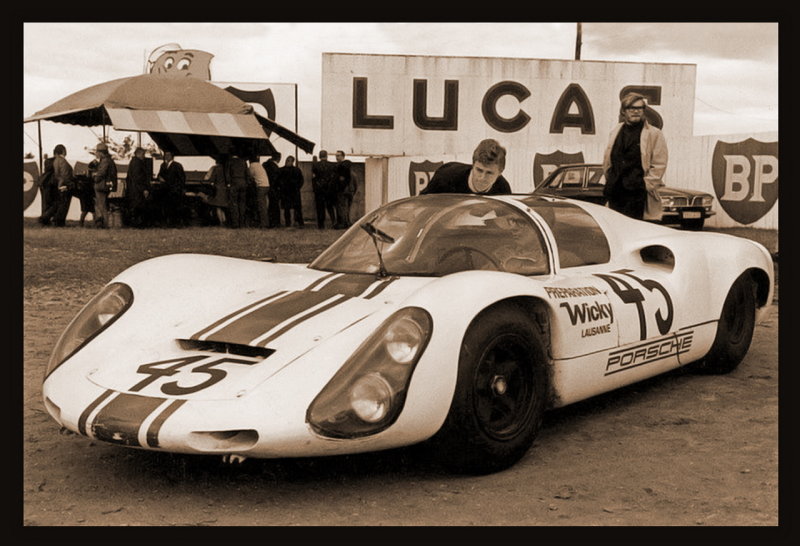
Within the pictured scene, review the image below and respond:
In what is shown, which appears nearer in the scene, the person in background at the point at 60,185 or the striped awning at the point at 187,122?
the striped awning at the point at 187,122

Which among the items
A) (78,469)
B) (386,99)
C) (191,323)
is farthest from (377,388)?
(386,99)

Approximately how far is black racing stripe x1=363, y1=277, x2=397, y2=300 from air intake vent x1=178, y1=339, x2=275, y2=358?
53 cm

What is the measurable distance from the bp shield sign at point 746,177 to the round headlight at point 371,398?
16258 millimetres

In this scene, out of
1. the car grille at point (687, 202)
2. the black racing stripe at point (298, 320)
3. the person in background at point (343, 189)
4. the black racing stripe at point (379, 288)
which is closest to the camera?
the black racing stripe at point (298, 320)

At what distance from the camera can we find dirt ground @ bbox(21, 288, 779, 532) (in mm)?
2947

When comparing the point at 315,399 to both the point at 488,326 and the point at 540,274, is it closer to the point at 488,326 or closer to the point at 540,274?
the point at 488,326

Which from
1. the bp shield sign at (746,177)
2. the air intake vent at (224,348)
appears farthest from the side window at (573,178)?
the air intake vent at (224,348)

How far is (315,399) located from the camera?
9.87 feet

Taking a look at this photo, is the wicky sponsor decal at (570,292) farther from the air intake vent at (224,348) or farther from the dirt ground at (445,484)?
the air intake vent at (224,348)

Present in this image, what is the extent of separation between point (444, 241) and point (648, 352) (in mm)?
1175

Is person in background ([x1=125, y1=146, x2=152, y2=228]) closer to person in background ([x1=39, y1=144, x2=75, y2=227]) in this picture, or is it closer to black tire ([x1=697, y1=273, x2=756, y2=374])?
person in background ([x1=39, y1=144, x2=75, y2=227])

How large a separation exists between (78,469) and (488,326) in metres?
1.72

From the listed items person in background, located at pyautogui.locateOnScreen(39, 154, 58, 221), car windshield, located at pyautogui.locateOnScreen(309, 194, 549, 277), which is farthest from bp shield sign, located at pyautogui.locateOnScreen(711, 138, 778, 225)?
car windshield, located at pyautogui.locateOnScreen(309, 194, 549, 277)

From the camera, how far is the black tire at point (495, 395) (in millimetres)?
3201
